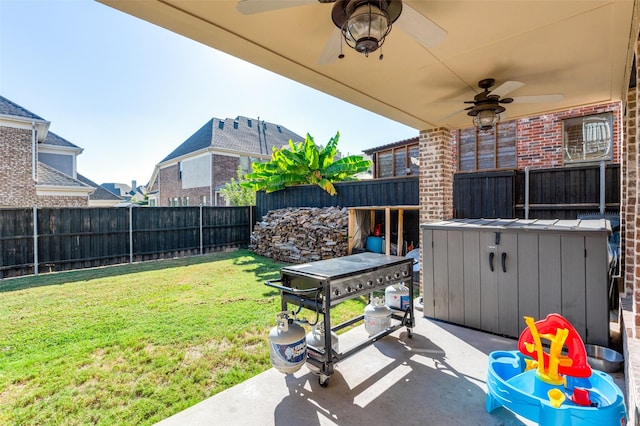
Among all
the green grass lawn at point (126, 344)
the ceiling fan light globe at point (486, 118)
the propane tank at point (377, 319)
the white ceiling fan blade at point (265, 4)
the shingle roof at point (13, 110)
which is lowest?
the green grass lawn at point (126, 344)

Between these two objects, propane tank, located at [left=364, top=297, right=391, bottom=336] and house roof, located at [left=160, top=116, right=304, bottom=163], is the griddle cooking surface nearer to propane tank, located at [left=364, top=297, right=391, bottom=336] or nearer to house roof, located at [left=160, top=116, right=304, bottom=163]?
propane tank, located at [left=364, top=297, right=391, bottom=336]

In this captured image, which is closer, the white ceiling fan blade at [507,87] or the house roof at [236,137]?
the white ceiling fan blade at [507,87]

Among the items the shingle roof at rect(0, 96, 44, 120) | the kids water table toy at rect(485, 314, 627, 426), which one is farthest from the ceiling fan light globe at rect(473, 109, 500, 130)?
the shingle roof at rect(0, 96, 44, 120)

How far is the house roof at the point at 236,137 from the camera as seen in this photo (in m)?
17.5

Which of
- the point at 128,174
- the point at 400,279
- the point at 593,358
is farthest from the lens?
the point at 128,174

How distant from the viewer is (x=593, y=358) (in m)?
2.89

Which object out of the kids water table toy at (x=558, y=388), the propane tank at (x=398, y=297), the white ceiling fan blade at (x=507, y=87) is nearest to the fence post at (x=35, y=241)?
the propane tank at (x=398, y=297)

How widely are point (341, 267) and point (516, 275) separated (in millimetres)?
2073

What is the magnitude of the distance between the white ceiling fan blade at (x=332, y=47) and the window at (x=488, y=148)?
6592 mm

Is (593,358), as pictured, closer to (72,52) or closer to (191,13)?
(191,13)

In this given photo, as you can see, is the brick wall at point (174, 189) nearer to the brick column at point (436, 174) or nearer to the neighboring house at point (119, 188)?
the brick column at point (436, 174)

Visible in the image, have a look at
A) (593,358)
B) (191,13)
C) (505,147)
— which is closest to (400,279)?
(593,358)

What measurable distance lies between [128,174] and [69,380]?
51.4 meters

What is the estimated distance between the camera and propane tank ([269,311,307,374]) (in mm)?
2420
